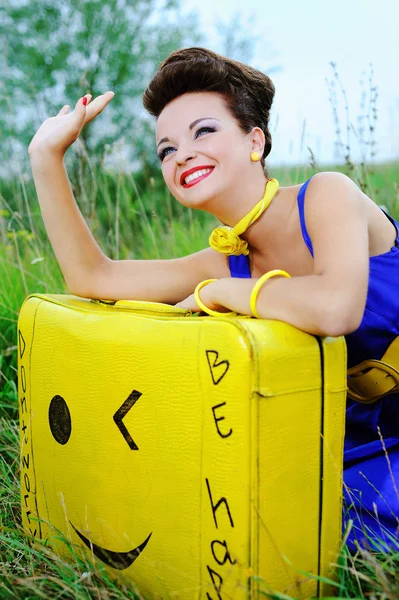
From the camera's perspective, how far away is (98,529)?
1651 mm

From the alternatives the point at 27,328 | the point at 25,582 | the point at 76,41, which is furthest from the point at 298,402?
the point at 76,41

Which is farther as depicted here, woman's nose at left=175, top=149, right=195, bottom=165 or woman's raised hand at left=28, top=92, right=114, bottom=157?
woman's raised hand at left=28, top=92, right=114, bottom=157

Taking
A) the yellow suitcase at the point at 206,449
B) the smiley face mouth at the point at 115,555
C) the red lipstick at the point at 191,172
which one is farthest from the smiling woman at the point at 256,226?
the smiley face mouth at the point at 115,555

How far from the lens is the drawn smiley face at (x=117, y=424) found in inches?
59.9

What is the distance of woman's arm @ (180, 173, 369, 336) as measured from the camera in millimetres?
1380

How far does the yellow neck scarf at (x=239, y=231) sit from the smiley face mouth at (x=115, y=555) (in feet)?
2.55

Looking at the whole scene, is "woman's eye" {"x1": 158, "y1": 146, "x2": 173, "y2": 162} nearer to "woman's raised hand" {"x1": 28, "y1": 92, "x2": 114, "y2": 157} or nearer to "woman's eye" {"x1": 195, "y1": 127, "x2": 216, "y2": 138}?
"woman's eye" {"x1": 195, "y1": 127, "x2": 216, "y2": 138}

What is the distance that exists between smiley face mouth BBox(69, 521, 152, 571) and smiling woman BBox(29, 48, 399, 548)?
1.63ft

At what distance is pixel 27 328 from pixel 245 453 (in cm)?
90

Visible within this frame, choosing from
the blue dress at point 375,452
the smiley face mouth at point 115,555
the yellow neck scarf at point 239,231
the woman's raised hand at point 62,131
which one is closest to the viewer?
the smiley face mouth at point 115,555

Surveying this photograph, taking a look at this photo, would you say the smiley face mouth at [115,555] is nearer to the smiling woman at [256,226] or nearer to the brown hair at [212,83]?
the smiling woman at [256,226]

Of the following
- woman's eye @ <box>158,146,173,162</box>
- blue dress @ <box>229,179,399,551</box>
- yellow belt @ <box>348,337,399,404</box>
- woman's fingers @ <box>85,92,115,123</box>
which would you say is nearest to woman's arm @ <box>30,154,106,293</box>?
woman's fingers @ <box>85,92,115,123</box>

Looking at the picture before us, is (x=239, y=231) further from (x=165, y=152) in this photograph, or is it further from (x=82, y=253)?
(x=82, y=253)

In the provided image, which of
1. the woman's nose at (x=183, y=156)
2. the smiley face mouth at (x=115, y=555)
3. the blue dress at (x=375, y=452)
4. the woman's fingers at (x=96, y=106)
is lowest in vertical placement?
the smiley face mouth at (x=115, y=555)
